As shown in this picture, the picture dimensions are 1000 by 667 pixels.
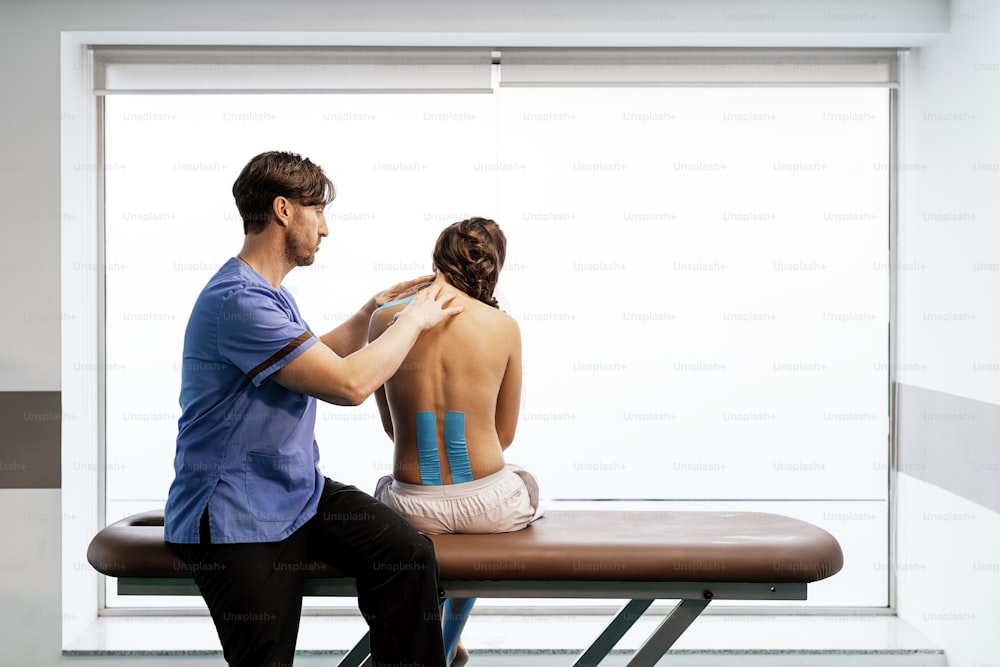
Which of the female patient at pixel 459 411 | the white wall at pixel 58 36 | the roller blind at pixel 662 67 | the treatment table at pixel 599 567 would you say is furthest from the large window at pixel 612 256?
the treatment table at pixel 599 567

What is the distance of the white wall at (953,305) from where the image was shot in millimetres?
2584

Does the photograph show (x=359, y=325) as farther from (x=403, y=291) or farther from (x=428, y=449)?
(x=428, y=449)

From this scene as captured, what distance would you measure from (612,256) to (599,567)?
5.17 feet

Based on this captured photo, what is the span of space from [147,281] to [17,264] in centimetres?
43

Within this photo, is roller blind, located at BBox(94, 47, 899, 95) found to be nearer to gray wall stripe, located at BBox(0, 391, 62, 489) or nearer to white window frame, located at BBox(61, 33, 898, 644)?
white window frame, located at BBox(61, 33, 898, 644)

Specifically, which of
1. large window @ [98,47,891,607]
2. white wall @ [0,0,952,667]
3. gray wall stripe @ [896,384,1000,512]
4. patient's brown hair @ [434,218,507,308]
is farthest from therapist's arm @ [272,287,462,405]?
gray wall stripe @ [896,384,1000,512]

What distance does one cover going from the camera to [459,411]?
182 cm

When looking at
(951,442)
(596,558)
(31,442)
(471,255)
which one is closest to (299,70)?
(471,255)

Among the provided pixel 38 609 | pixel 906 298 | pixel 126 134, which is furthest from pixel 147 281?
pixel 906 298

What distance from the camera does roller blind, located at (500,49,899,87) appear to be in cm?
294

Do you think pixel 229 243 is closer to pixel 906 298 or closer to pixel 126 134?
pixel 126 134

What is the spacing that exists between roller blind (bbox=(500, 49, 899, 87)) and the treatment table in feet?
5.82

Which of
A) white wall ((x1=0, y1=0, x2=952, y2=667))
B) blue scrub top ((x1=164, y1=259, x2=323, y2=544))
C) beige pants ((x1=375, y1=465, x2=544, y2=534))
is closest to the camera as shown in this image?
blue scrub top ((x1=164, y1=259, x2=323, y2=544))

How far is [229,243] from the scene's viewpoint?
121 inches
